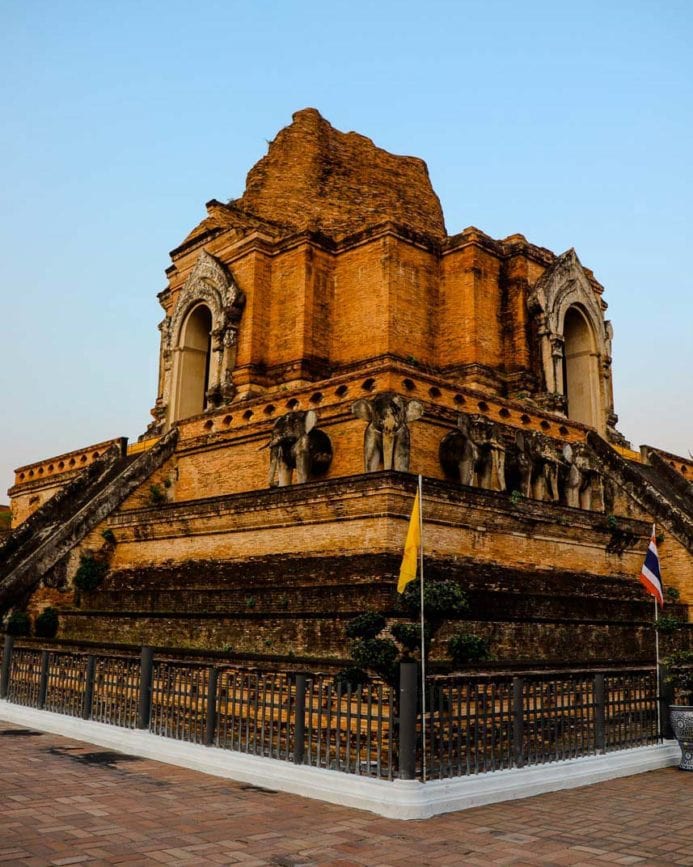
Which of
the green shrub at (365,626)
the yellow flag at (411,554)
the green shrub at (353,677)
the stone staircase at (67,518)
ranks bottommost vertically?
the green shrub at (353,677)

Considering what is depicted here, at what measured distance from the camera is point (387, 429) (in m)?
13.5

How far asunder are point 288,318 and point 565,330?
844 centimetres

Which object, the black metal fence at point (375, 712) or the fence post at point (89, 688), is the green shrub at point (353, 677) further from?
the fence post at point (89, 688)

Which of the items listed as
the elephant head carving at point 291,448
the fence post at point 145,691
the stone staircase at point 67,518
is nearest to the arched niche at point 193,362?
the stone staircase at point 67,518

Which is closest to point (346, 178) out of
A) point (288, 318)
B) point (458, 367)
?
point (288, 318)

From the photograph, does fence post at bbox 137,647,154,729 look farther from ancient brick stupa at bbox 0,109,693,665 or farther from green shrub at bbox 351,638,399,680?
green shrub at bbox 351,638,399,680

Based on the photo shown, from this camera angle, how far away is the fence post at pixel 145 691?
9133 millimetres

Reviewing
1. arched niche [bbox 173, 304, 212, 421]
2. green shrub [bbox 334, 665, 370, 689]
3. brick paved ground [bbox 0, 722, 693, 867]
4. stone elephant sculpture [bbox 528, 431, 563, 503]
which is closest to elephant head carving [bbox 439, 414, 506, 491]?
stone elephant sculpture [bbox 528, 431, 563, 503]

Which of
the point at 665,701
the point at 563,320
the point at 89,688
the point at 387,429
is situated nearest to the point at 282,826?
the point at 89,688

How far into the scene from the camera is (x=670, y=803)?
23.2 feet

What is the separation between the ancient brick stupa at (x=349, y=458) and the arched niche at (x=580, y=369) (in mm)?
62

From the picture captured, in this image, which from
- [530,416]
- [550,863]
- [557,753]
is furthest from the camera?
[530,416]

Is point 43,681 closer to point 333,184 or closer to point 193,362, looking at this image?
point 193,362

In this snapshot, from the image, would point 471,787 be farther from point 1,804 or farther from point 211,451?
point 211,451
